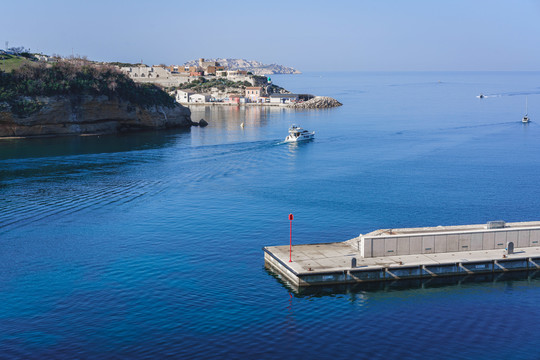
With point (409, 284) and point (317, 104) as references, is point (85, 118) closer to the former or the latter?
point (409, 284)

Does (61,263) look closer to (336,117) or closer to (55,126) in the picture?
(55,126)

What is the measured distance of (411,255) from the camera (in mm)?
37875

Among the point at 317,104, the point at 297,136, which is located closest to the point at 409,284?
the point at 297,136

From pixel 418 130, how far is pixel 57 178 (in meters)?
75.9

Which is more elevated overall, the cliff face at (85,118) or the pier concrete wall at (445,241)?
the cliff face at (85,118)

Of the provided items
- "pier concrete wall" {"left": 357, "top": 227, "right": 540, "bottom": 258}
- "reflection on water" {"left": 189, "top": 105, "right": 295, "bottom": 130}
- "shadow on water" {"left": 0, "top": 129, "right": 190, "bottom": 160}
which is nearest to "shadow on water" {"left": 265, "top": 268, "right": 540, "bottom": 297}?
"pier concrete wall" {"left": 357, "top": 227, "right": 540, "bottom": 258}

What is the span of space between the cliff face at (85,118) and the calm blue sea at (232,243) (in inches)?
184

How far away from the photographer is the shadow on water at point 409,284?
34.5 meters

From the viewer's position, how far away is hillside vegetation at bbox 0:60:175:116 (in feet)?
318

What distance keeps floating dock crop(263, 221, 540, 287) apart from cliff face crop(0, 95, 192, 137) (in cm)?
7306

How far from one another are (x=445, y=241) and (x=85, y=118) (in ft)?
273

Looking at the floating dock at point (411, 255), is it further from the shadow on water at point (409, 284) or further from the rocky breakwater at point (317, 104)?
the rocky breakwater at point (317, 104)

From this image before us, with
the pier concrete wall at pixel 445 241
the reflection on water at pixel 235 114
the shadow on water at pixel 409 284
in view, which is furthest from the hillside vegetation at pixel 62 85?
the pier concrete wall at pixel 445 241

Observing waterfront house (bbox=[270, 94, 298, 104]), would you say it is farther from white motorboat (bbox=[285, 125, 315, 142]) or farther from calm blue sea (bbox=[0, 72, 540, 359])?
calm blue sea (bbox=[0, 72, 540, 359])
